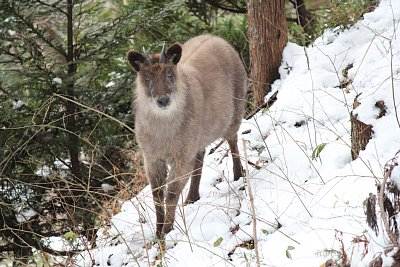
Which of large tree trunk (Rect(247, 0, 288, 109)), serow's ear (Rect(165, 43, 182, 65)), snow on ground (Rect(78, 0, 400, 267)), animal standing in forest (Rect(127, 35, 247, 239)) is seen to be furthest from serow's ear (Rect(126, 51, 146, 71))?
large tree trunk (Rect(247, 0, 288, 109))

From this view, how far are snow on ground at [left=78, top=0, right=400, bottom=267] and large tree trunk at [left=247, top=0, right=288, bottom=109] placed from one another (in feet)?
2.10

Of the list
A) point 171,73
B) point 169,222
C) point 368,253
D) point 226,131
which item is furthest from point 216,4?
point 368,253

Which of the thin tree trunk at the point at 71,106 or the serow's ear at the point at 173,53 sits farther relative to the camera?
the thin tree trunk at the point at 71,106

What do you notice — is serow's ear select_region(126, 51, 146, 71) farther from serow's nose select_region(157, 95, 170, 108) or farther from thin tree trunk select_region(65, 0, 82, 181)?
thin tree trunk select_region(65, 0, 82, 181)

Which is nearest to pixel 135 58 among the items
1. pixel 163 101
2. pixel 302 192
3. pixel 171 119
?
pixel 163 101

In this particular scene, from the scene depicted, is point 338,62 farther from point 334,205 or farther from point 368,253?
point 368,253

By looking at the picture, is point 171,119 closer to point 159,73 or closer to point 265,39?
point 159,73

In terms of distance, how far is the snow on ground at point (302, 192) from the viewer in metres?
4.32

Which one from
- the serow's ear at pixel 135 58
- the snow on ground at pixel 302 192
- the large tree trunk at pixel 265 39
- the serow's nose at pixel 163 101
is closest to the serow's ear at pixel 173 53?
the serow's ear at pixel 135 58

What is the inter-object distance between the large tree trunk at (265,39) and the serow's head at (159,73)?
109 inches

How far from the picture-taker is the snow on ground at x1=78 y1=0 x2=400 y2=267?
432 cm

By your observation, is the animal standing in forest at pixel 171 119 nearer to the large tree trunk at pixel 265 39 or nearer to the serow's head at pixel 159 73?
the serow's head at pixel 159 73

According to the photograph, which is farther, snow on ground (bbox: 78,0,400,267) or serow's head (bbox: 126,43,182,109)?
serow's head (bbox: 126,43,182,109)

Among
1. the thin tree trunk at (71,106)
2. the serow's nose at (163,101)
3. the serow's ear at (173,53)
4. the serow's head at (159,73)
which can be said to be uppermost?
the serow's ear at (173,53)
